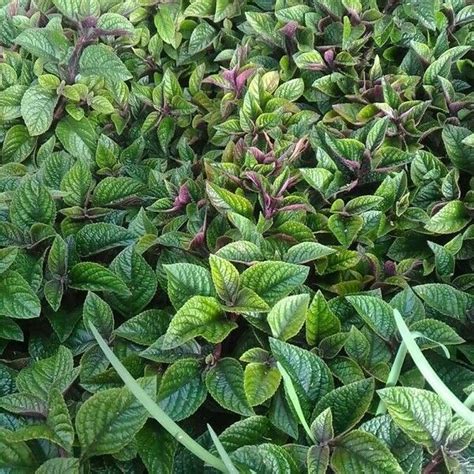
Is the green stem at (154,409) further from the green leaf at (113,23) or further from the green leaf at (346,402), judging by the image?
the green leaf at (113,23)

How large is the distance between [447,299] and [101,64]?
1.11m

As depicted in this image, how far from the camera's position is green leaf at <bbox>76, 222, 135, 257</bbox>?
1.33 m

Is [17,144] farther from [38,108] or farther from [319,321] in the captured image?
[319,321]

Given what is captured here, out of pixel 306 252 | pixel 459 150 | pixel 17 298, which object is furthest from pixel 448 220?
pixel 17 298

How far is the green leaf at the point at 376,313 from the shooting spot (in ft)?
3.70

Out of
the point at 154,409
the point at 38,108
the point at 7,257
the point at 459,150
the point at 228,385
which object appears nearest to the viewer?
the point at 154,409

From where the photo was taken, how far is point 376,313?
1.14 m

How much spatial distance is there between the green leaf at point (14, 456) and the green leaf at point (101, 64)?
108 cm

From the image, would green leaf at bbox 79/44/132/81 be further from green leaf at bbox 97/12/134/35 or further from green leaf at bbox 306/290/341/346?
green leaf at bbox 306/290/341/346

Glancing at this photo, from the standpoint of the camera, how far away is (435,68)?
66.3 inches

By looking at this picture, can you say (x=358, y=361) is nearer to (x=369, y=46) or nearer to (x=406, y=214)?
(x=406, y=214)

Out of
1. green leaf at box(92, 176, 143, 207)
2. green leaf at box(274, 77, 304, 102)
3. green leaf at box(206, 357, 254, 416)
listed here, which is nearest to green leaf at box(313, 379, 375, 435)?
green leaf at box(206, 357, 254, 416)

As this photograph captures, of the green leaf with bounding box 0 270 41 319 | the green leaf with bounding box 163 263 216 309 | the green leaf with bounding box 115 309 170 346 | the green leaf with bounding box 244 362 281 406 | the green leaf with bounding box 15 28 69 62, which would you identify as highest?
the green leaf with bounding box 15 28 69 62

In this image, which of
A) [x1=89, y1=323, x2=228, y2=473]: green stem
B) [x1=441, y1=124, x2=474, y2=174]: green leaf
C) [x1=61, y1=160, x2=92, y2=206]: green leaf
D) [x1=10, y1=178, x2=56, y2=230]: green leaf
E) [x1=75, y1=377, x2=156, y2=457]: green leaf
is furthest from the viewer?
[x1=441, y1=124, x2=474, y2=174]: green leaf
